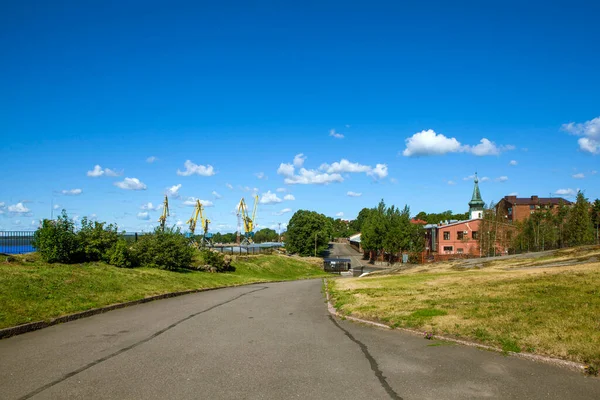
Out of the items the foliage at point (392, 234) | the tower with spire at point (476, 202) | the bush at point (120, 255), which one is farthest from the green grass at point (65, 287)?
the tower with spire at point (476, 202)

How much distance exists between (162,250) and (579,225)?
5543 cm

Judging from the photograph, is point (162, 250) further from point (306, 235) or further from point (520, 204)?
point (520, 204)

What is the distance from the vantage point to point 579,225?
60.2 metres

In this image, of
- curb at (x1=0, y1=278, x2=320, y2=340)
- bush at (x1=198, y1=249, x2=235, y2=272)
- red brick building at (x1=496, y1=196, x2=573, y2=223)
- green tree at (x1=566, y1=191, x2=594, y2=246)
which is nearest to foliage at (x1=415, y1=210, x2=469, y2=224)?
red brick building at (x1=496, y1=196, x2=573, y2=223)

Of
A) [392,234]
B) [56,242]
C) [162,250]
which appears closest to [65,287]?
[56,242]

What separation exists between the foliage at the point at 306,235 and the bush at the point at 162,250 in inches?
2862

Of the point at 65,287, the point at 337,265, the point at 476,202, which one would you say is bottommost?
the point at 337,265

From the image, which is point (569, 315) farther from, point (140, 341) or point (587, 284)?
point (140, 341)

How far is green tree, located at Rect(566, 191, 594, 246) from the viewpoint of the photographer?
59.3 meters

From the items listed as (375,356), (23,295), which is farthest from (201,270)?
(375,356)

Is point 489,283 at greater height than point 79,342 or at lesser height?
greater

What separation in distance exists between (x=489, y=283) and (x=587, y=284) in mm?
3989

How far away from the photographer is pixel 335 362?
8109 millimetres

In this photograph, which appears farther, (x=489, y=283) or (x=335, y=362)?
(x=489, y=283)
